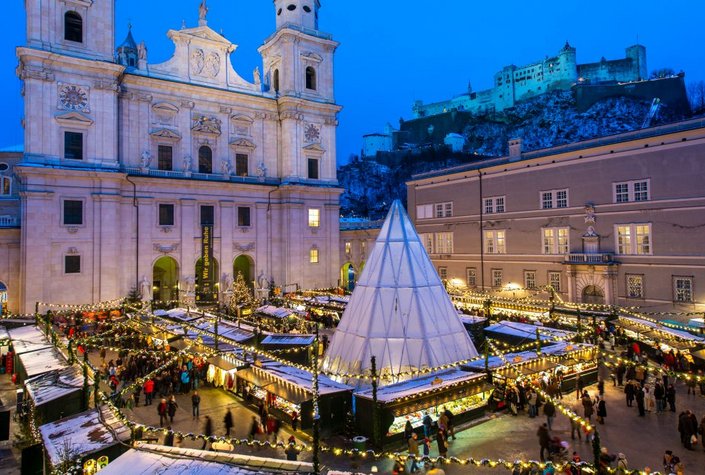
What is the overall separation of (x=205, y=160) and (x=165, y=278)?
11.5 meters

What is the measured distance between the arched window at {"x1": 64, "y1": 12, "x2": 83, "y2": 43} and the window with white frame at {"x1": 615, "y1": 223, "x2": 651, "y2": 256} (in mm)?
39998

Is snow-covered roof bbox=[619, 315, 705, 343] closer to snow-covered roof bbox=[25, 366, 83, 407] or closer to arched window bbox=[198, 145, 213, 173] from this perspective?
snow-covered roof bbox=[25, 366, 83, 407]

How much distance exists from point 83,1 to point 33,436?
105ft

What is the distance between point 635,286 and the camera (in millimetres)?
29219

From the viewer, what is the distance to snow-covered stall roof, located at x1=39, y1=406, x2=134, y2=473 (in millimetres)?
9797

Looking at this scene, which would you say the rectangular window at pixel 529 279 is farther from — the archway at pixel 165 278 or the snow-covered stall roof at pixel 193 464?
the snow-covered stall roof at pixel 193 464

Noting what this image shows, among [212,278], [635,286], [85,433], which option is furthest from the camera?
[212,278]

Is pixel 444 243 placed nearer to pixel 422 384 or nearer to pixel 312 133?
pixel 312 133

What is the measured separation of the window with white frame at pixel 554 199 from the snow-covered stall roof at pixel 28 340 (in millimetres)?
31506

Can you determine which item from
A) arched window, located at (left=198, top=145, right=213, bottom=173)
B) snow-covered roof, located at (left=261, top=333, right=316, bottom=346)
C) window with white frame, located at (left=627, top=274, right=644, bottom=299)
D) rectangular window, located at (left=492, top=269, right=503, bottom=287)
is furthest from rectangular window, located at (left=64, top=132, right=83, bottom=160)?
window with white frame, located at (left=627, top=274, right=644, bottom=299)

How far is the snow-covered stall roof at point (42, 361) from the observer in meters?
15.5

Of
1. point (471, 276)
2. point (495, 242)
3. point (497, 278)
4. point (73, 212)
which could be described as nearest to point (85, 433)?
point (73, 212)

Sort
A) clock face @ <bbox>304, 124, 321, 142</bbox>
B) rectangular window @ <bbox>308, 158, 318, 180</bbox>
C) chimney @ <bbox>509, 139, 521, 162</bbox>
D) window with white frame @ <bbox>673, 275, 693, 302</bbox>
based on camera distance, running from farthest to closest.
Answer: rectangular window @ <bbox>308, 158, 318, 180</bbox>, clock face @ <bbox>304, 124, 321, 142</bbox>, chimney @ <bbox>509, 139, 521, 162</bbox>, window with white frame @ <bbox>673, 275, 693, 302</bbox>

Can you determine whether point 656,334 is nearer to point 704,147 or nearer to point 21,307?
point 704,147
